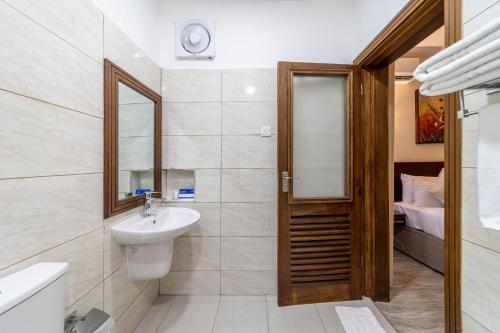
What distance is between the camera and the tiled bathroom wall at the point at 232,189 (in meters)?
2.10

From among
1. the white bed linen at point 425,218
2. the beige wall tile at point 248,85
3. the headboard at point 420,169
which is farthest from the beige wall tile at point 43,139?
the headboard at point 420,169

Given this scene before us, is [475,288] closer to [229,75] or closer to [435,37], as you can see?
[229,75]

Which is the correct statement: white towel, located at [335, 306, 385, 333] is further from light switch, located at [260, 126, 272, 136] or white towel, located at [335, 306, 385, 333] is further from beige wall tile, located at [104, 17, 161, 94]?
beige wall tile, located at [104, 17, 161, 94]

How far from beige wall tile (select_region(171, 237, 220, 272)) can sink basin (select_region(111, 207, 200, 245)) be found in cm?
36

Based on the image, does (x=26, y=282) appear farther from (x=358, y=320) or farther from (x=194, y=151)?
(x=358, y=320)

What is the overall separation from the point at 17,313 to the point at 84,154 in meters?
0.74

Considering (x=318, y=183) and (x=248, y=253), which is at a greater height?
(x=318, y=183)

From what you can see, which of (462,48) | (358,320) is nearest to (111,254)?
(358,320)

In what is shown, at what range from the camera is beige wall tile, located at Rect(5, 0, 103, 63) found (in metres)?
0.95

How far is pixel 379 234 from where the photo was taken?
198 cm

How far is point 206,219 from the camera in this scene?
82.8 inches

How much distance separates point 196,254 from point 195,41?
6.20 feet

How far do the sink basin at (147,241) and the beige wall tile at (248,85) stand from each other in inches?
43.0

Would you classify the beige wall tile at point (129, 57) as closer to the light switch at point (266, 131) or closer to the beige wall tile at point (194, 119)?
the beige wall tile at point (194, 119)
